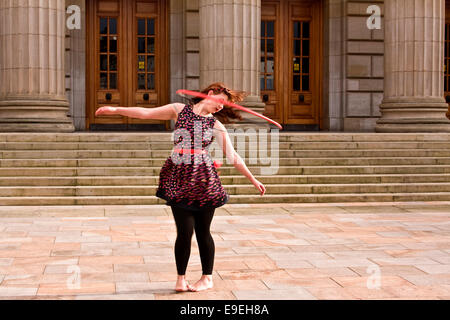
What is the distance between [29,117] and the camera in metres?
16.2

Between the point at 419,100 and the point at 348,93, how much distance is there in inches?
157

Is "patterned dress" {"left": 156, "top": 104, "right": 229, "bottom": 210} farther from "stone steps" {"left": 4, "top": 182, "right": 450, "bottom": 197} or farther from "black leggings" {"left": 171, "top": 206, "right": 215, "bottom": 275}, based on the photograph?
"stone steps" {"left": 4, "top": 182, "right": 450, "bottom": 197}

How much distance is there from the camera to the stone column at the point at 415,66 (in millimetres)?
17406

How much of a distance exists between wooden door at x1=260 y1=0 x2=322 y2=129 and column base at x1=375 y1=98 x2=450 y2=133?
4.39 m

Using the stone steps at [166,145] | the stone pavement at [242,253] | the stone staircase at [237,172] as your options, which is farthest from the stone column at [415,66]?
the stone pavement at [242,253]

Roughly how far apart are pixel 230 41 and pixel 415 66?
15.1ft

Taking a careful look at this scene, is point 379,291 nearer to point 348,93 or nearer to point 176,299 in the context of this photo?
point 176,299

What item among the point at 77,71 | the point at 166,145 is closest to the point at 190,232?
the point at 166,145

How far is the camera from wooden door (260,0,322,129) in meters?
21.4

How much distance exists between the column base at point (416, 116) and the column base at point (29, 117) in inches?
306

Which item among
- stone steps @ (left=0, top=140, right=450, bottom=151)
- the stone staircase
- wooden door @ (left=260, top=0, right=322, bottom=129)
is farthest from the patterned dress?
wooden door @ (left=260, top=0, right=322, bottom=129)

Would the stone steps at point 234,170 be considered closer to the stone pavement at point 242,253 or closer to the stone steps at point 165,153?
the stone steps at point 165,153

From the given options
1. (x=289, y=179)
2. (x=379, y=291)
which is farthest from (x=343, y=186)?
(x=379, y=291)

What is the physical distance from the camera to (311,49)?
21.8m
